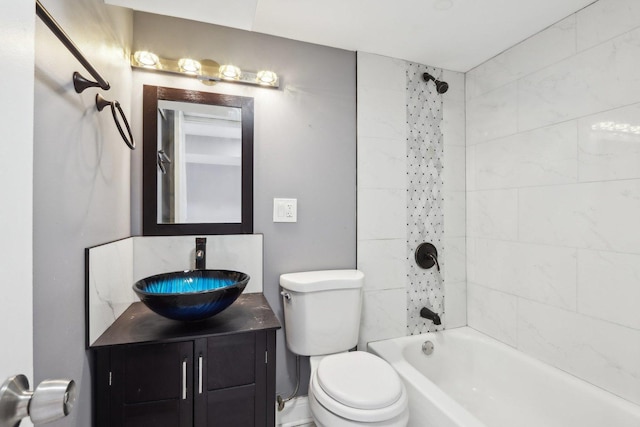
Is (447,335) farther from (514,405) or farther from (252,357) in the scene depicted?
(252,357)

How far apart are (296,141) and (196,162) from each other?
58 centimetres

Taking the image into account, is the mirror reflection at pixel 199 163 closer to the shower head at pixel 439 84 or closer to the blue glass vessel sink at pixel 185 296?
the blue glass vessel sink at pixel 185 296

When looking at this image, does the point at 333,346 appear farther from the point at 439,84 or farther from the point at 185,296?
the point at 439,84

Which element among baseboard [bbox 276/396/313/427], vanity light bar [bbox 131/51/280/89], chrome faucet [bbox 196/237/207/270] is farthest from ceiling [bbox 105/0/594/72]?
baseboard [bbox 276/396/313/427]

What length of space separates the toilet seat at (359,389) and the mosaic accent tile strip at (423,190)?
2.44ft

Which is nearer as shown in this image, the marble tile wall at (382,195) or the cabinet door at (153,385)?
the cabinet door at (153,385)

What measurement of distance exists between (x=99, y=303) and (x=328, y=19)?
67.1 inches

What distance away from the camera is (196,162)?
64.9 inches

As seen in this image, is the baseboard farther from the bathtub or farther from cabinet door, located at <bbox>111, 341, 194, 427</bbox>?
cabinet door, located at <bbox>111, 341, 194, 427</bbox>

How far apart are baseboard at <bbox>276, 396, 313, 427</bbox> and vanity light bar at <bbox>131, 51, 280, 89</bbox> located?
73.5 inches

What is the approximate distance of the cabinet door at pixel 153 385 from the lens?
3.63ft

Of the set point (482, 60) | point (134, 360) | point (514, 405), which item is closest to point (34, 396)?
point (134, 360)

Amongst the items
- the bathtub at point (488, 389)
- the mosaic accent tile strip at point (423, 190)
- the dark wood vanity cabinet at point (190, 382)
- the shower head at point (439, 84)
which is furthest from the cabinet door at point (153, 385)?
the shower head at point (439, 84)

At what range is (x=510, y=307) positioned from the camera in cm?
190
